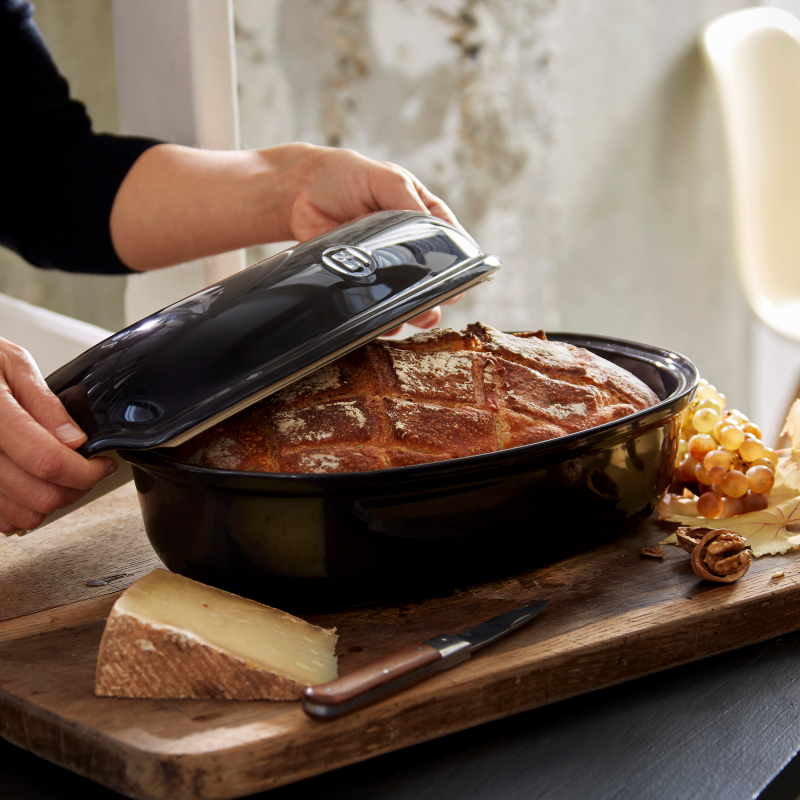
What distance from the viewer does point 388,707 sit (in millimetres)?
593

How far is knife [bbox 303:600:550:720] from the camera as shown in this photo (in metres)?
0.57

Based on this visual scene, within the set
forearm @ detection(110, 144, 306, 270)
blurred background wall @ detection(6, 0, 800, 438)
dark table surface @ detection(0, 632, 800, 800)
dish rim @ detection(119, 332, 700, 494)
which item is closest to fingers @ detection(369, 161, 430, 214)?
forearm @ detection(110, 144, 306, 270)

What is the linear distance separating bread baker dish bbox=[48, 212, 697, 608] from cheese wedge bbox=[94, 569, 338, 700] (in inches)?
3.6

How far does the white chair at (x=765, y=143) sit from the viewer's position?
2.58 metres

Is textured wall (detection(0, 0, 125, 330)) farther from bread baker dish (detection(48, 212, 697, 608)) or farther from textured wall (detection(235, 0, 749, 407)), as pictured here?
bread baker dish (detection(48, 212, 697, 608))

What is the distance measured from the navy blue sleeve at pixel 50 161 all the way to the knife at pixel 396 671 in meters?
1.10

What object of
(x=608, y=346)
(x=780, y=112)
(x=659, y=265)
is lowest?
(x=659, y=265)

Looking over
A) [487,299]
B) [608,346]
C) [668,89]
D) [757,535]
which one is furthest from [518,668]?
[668,89]

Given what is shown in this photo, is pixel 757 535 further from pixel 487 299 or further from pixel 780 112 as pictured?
pixel 780 112

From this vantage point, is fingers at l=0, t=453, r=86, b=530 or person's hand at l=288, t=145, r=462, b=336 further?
person's hand at l=288, t=145, r=462, b=336

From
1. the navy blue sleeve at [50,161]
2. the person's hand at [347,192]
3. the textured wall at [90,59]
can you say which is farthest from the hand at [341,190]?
the textured wall at [90,59]

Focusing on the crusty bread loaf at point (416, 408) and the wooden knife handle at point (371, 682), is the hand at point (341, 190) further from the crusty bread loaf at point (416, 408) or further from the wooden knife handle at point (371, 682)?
the wooden knife handle at point (371, 682)

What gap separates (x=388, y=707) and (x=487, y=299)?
2.26 m

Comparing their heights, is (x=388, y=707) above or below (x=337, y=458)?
below
